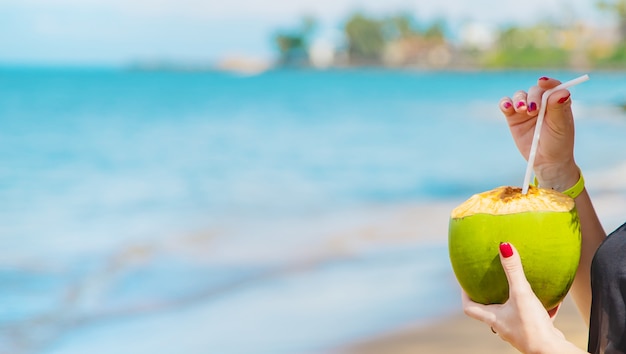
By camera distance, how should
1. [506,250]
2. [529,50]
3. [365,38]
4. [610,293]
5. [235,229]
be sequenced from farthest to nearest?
[365,38], [529,50], [235,229], [610,293], [506,250]

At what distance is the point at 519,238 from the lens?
1.39 m

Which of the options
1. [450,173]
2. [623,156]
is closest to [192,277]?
[450,173]

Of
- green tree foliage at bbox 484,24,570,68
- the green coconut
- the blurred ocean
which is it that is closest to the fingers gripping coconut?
the green coconut

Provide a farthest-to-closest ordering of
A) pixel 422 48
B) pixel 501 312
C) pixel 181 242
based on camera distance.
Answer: pixel 422 48 < pixel 181 242 < pixel 501 312

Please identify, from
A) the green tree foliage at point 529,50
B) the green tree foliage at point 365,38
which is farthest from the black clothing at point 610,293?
the green tree foliage at point 365,38

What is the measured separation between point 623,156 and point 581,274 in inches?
613

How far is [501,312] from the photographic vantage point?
148 cm

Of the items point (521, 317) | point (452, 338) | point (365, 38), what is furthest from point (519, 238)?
point (365, 38)

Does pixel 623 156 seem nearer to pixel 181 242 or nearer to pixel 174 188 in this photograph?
pixel 174 188

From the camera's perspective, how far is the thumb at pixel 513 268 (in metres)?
1.37

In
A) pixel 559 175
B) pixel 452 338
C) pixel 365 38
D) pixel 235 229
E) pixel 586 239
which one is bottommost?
pixel 452 338

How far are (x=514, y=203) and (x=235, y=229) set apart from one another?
9.27 meters

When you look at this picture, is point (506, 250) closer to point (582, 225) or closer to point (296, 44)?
point (582, 225)

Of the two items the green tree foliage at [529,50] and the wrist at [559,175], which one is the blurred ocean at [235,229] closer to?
the wrist at [559,175]
